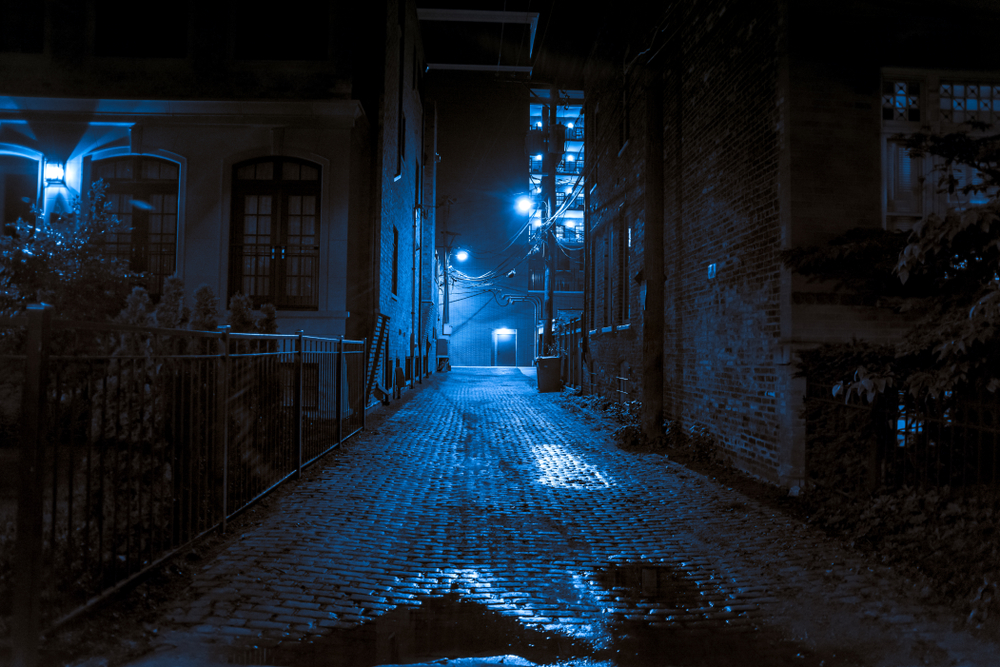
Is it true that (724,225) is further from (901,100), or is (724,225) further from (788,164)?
(901,100)

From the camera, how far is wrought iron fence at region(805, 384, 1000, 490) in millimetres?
3875

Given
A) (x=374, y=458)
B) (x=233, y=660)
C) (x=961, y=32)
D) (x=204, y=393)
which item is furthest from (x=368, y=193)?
(x=233, y=660)

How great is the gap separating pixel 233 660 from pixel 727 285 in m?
6.32

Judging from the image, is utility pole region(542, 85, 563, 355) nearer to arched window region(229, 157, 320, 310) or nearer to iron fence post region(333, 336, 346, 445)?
arched window region(229, 157, 320, 310)

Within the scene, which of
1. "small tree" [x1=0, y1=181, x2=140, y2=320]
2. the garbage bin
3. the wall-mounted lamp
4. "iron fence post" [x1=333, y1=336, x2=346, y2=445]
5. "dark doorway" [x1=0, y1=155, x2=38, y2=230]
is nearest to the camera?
"small tree" [x1=0, y1=181, x2=140, y2=320]

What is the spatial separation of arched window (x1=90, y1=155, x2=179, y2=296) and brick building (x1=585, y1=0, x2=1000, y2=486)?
9.70 metres

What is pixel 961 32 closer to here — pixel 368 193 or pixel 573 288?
pixel 368 193

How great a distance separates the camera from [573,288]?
37250mm

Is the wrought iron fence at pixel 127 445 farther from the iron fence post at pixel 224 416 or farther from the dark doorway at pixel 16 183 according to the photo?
the dark doorway at pixel 16 183

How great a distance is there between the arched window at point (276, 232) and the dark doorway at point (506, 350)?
29.9 m

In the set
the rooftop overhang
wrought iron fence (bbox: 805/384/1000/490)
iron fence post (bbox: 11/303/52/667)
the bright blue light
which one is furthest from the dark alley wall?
iron fence post (bbox: 11/303/52/667)

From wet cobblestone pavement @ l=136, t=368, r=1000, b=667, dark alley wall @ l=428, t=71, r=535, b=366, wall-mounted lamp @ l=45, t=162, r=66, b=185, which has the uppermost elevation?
dark alley wall @ l=428, t=71, r=535, b=366

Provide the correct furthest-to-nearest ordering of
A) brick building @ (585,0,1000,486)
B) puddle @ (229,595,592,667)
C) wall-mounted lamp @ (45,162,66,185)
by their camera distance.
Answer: wall-mounted lamp @ (45,162,66,185) < brick building @ (585,0,1000,486) < puddle @ (229,595,592,667)

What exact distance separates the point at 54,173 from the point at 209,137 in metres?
2.95
